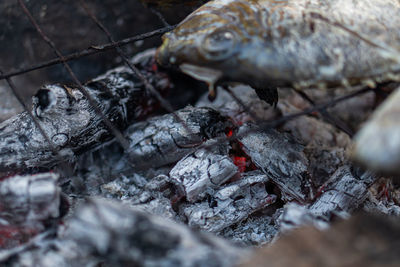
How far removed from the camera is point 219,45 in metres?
1.09

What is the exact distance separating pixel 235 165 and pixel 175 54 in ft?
1.66

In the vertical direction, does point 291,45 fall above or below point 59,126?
above

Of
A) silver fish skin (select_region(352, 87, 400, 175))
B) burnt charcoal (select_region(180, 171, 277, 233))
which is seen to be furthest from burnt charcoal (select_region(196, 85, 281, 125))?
silver fish skin (select_region(352, 87, 400, 175))

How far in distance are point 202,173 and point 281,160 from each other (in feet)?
1.07

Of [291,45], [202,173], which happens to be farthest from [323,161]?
[291,45]

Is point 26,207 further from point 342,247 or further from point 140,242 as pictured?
point 342,247

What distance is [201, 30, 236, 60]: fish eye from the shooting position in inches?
43.0

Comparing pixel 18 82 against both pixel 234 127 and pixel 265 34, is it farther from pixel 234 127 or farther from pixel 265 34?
pixel 265 34

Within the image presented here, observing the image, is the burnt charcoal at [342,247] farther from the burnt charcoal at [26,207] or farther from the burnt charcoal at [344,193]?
the burnt charcoal at [26,207]

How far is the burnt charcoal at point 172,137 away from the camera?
150 centimetres

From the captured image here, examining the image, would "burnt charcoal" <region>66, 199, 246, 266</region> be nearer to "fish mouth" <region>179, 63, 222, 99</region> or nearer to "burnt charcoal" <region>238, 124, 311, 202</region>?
"fish mouth" <region>179, 63, 222, 99</region>

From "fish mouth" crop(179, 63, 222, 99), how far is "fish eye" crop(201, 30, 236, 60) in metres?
0.04

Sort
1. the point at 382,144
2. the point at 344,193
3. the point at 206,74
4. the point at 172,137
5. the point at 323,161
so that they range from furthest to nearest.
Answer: the point at 323,161 < the point at 172,137 < the point at 344,193 < the point at 206,74 < the point at 382,144

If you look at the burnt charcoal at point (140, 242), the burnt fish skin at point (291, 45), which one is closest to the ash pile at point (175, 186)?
the burnt charcoal at point (140, 242)
